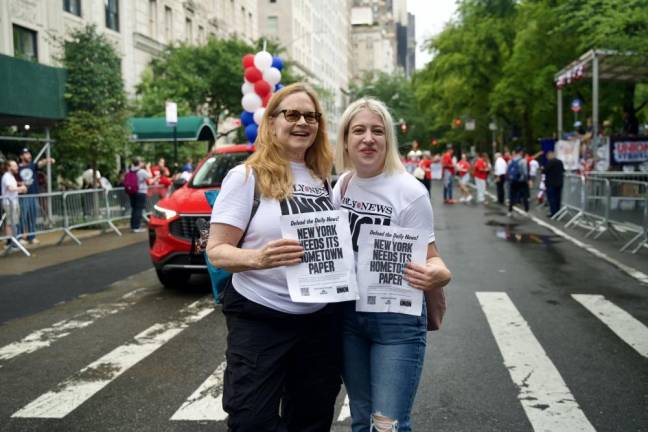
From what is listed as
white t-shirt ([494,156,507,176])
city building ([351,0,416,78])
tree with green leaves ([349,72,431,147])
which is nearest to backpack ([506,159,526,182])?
white t-shirt ([494,156,507,176])

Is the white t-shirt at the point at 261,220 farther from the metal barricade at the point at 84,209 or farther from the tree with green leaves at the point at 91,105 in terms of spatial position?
the tree with green leaves at the point at 91,105

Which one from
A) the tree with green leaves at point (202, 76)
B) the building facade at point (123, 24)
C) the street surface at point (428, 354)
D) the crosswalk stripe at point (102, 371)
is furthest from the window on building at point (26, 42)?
the crosswalk stripe at point (102, 371)

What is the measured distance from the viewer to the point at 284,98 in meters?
2.98

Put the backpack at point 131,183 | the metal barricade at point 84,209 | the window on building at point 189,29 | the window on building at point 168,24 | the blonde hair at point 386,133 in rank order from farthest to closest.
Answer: the window on building at point 189,29 < the window on building at point 168,24 < the backpack at point 131,183 < the metal barricade at point 84,209 < the blonde hair at point 386,133

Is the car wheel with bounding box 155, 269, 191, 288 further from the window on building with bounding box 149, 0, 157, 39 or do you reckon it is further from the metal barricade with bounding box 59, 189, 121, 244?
the window on building with bounding box 149, 0, 157, 39

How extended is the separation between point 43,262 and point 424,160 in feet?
49.4

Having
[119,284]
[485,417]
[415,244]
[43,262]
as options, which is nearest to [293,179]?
[415,244]

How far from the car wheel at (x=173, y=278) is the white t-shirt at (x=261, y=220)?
265 inches

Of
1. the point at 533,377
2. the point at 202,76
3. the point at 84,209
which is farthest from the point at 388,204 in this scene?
the point at 202,76

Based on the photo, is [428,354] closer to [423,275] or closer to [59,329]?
[423,275]

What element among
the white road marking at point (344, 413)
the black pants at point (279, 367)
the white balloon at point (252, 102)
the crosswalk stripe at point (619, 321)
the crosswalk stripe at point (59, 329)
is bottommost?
the crosswalk stripe at point (619, 321)

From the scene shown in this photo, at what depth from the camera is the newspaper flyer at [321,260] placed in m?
2.72

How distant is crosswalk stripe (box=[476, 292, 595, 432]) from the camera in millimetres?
4441

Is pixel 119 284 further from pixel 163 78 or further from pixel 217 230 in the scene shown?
pixel 163 78
